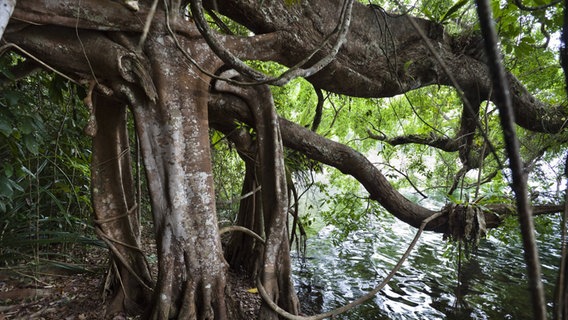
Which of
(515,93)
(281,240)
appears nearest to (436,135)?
(515,93)

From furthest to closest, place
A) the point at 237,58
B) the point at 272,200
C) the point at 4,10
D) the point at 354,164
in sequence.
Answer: the point at 354,164
the point at 272,200
the point at 237,58
the point at 4,10

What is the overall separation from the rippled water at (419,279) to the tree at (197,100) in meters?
1.23

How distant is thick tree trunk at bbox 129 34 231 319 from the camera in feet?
7.65

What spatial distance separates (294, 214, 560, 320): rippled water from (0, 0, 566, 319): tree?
1234mm

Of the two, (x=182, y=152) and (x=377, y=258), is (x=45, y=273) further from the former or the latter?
(x=377, y=258)

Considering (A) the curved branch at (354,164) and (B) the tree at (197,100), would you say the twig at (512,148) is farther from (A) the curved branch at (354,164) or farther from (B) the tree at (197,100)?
(A) the curved branch at (354,164)

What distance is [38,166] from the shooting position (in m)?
3.11

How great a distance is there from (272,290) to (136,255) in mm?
1247

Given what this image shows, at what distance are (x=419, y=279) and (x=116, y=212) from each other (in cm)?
393

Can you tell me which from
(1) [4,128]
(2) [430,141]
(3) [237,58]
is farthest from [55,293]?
(2) [430,141]

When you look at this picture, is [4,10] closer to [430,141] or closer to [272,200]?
[272,200]

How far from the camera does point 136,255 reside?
2.99 metres

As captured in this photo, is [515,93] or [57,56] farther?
[515,93]

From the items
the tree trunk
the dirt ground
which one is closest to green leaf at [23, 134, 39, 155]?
the dirt ground
